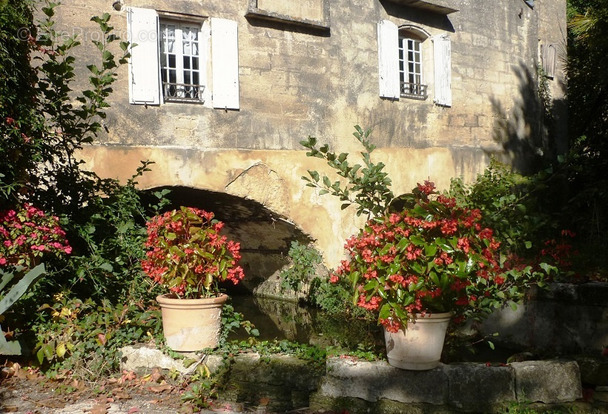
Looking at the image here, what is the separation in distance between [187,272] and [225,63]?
4.06 metres

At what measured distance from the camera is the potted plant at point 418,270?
3.95 m

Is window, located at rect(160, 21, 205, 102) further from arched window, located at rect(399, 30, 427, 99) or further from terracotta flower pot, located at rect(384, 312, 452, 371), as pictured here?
terracotta flower pot, located at rect(384, 312, 452, 371)

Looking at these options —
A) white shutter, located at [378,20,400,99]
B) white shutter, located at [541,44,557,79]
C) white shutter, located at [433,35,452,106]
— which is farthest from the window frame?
white shutter, located at [541,44,557,79]

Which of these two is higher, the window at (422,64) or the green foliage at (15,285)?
the window at (422,64)

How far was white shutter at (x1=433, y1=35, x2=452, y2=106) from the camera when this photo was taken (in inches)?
398

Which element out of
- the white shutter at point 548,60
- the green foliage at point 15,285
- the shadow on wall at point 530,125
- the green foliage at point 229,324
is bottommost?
the green foliage at point 229,324

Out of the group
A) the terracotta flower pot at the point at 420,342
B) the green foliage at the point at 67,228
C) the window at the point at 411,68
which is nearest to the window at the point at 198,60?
the green foliage at the point at 67,228

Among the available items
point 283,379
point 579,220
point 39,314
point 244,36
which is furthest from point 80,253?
point 579,220

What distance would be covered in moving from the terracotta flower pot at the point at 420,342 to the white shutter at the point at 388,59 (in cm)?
587

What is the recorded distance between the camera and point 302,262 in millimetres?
8938

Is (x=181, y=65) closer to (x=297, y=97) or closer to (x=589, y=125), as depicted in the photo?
(x=297, y=97)

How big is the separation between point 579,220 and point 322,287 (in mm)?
3725

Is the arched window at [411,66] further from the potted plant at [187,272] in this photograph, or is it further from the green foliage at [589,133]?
the potted plant at [187,272]

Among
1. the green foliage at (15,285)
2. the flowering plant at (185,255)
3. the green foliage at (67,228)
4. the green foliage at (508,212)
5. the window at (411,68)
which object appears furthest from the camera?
the window at (411,68)
